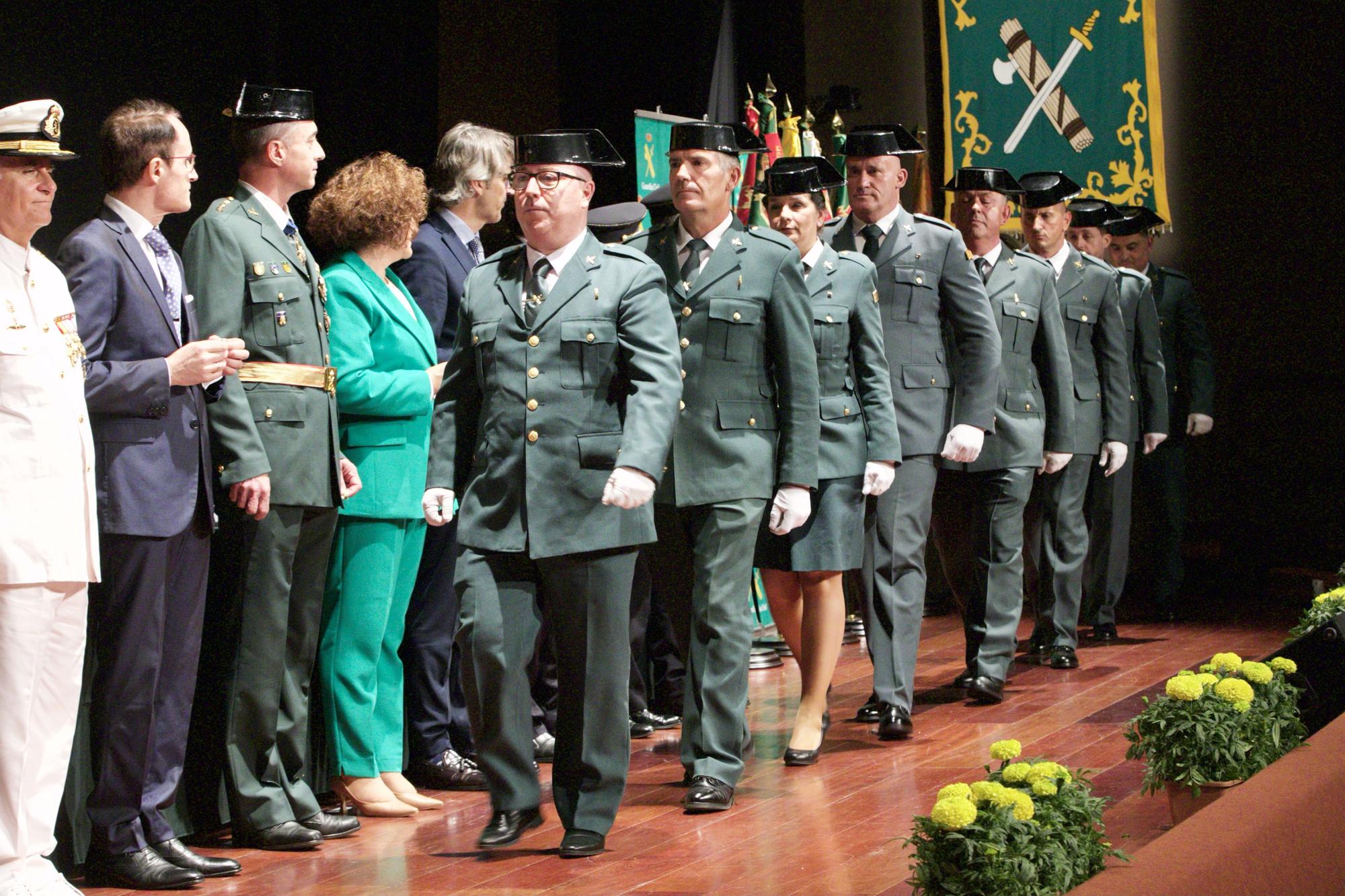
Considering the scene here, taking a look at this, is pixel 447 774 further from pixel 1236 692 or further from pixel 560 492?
pixel 1236 692

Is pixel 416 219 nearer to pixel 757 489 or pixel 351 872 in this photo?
pixel 757 489

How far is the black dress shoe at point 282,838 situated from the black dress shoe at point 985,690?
2416 millimetres

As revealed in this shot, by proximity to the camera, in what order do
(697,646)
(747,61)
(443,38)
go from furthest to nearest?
1. (747,61)
2. (443,38)
3. (697,646)

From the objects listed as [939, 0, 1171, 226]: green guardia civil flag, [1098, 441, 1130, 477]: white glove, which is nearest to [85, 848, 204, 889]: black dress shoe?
[1098, 441, 1130, 477]: white glove

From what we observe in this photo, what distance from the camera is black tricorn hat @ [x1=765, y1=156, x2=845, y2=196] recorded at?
4.68 metres

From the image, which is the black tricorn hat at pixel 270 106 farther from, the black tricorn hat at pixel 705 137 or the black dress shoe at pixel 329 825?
the black dress shoe at pixel 329 825

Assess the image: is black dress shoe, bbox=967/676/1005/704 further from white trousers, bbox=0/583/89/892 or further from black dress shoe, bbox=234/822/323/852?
white trousers, bbox=0/583/89/892

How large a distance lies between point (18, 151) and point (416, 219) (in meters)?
1.17

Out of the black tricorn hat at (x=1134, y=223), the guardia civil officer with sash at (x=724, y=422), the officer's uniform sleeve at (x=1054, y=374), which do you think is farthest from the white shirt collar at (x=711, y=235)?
the black tricorn hat at (x=1134, y=223)

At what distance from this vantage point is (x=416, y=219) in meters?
4.11

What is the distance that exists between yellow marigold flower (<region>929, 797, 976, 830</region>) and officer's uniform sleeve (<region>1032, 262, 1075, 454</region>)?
3460 mm

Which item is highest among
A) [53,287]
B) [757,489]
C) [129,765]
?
[53,287]

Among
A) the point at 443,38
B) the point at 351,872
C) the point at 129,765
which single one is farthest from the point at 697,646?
the point at 443,38

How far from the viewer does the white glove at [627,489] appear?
3.38m
